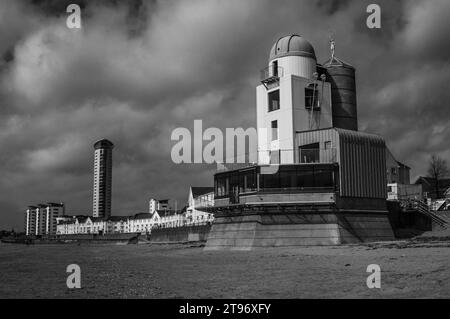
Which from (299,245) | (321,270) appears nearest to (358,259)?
(321,270)

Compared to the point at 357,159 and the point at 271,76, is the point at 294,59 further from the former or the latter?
the point at 357,159

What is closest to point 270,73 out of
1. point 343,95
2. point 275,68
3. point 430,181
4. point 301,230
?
point 275,68

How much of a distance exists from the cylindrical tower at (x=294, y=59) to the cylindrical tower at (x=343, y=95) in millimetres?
2854

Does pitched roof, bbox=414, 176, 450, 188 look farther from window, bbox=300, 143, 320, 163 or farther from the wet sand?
the wet sand

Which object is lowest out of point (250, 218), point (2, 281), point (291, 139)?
point (2, 281)

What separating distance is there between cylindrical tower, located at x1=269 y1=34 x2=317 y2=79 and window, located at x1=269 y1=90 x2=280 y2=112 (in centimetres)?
196

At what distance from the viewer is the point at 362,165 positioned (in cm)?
4869

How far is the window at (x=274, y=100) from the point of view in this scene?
53750 mm

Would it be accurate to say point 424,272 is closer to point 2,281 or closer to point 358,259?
point 358,259

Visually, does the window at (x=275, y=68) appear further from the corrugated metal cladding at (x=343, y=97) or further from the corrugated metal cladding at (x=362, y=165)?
the corrugated metal cladding at (x=362, y=165)

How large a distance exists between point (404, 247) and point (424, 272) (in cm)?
1415

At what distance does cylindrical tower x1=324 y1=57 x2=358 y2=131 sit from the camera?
5603 centimetres

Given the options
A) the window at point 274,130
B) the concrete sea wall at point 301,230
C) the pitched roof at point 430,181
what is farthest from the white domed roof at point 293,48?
the pitched roof at point 430,181
